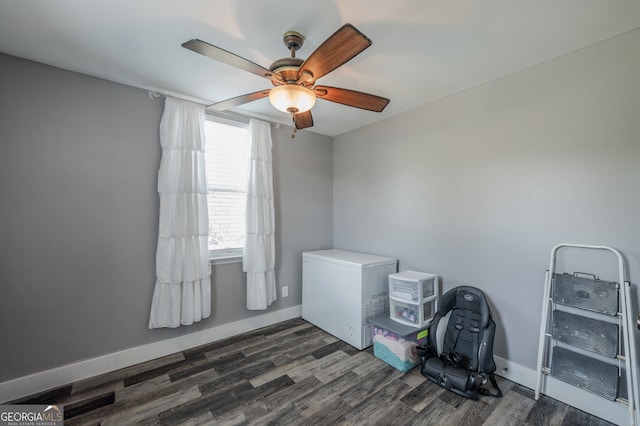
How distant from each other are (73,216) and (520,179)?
3.53 meters

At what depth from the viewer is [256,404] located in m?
1.86

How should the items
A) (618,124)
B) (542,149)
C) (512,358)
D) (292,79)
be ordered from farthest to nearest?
1. (512,358)
2. (542,149)
3. (618,124)
4. (292,79)

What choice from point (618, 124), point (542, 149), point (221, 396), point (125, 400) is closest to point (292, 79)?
point (542, 149)

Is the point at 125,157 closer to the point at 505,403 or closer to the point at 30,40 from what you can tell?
the point at 30,40

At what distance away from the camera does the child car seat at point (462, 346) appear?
1940 mm

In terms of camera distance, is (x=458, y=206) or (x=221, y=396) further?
(x=458, y=206)

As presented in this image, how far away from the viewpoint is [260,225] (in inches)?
113

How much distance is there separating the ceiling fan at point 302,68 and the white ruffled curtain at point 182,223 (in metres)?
0.79

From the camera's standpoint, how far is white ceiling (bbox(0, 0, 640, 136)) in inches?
57.2

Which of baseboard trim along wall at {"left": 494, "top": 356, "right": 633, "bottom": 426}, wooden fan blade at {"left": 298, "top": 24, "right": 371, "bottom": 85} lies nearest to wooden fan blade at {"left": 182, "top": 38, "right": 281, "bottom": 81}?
wooden fan blade at {"left": 298, "top": 24, "right": 371, "bottom": 85}

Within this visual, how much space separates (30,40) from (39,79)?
1.14 ft

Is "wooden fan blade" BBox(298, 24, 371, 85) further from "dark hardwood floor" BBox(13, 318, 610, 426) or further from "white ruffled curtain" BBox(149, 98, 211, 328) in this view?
"dark hardwood floor" BBox(13, 318, 610, 426)

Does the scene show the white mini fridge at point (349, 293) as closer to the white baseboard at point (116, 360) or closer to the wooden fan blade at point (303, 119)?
the white baseboard at point (116, 360)

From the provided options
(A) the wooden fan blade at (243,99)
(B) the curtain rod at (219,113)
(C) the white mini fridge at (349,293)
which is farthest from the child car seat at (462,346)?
(B) the curtain rod at (219,113)
